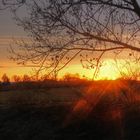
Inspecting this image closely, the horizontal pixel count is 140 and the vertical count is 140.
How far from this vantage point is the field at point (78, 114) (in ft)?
52.8

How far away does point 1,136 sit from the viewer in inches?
680

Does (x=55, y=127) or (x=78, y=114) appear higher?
(x=78, y=114)

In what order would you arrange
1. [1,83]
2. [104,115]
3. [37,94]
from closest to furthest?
1. [104,115]
2. [37,94]
3. [1,83]

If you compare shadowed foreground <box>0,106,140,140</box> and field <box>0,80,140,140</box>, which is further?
field <box>0,80,140,140</box>

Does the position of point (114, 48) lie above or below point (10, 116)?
above

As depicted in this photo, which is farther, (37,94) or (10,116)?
(37,94)

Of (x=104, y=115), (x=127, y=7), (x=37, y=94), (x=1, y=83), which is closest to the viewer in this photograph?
(x=104, y=115)

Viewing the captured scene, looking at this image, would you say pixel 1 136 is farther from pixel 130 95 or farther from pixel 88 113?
pixel 130 95

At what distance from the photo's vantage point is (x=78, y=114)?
1688 centimetres

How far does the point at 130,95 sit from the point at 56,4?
11.5ft

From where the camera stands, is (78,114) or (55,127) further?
(78,114)

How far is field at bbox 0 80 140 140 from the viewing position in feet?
52.8

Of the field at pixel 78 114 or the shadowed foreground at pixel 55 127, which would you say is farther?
the field at pixel 78 114

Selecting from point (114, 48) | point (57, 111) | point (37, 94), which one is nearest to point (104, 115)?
point (57, 111)
